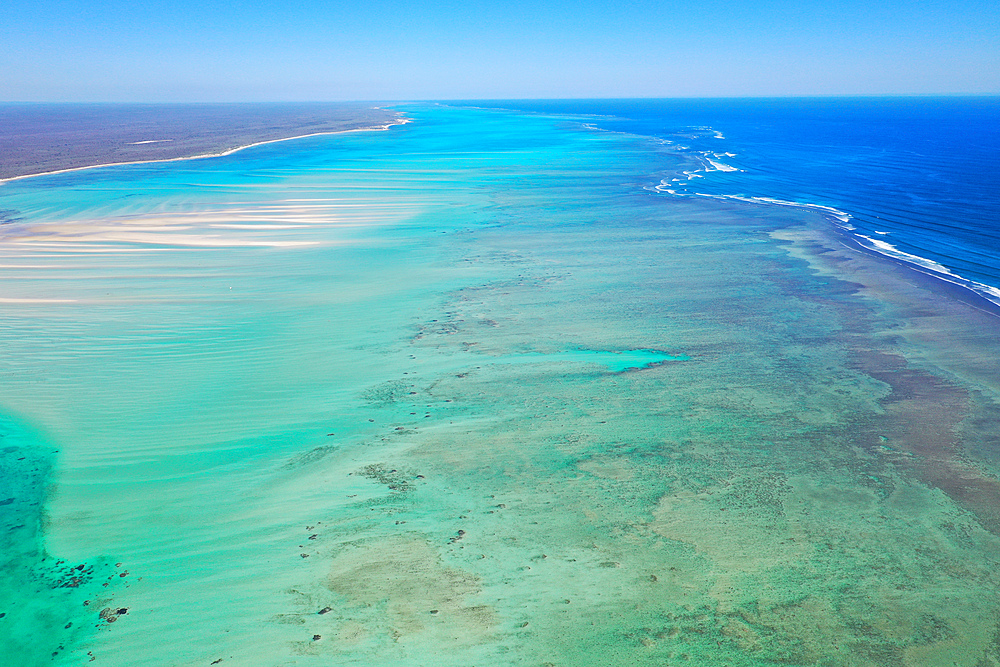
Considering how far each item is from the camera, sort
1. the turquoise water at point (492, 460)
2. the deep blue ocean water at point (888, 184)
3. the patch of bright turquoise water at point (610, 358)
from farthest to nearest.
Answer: the deep blue ocean water at point (888, 184) → the patch of bright turquoise water at point (610, 358) → the turquoise water at point (492, 460)

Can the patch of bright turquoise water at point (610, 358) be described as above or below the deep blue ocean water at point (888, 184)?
below

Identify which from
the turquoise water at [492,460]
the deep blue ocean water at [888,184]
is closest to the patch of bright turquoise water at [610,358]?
the turquoise water at [492,460]

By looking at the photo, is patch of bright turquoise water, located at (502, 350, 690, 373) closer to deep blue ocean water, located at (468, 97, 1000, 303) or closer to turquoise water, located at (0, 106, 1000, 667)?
turquoise water, located at (0, 106, 1000, 667)

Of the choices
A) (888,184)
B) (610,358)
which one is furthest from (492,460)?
(888,184)

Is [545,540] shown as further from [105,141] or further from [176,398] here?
[105,141]

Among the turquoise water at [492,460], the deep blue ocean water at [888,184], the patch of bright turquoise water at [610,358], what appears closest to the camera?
the turquoise water at [492,460]

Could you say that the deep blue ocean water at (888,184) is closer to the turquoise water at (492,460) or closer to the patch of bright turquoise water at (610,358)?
the turquoise water at (492,460)

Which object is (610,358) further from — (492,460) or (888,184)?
(888,184)

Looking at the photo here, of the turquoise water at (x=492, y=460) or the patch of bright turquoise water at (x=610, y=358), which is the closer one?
the turquoise water at (x=492, y=460)
